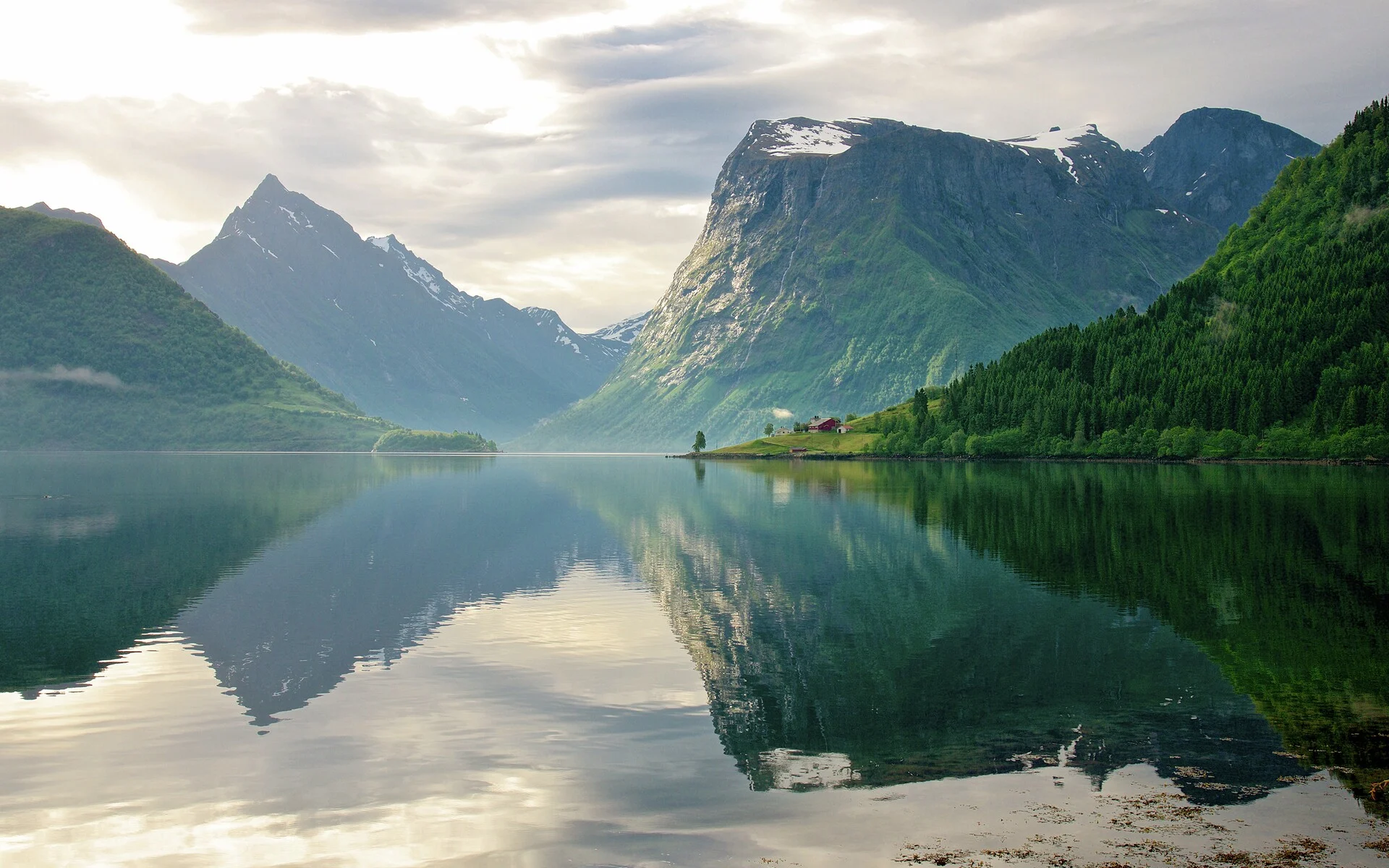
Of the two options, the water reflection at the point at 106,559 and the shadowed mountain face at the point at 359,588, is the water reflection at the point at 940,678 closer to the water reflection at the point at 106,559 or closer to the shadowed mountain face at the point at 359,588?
the shadowed mountain face at the point at 359,588

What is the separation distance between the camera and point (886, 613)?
49.4 m

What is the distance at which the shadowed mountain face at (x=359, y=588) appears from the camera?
131ft

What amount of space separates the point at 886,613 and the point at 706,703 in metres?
17.8

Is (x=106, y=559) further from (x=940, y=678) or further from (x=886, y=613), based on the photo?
(x=940, y=678)

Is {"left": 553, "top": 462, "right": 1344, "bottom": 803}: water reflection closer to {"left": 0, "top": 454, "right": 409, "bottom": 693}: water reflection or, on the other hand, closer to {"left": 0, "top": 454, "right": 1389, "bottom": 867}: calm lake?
{"left": 0, "top": 454, "right": 1389, "bottom": 867}: calm lake

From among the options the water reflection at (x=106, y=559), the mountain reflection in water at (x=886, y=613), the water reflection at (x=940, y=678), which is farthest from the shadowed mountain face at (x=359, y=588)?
the water reflection at (x=940, y=678)

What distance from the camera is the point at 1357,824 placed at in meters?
21.7

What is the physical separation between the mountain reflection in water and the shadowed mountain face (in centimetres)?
25

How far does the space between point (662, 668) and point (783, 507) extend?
82.1 meters

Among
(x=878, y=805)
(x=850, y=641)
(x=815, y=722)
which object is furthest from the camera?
(x=850, y=641)

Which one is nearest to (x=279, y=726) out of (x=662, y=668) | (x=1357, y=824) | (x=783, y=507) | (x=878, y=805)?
(x=662, y=668)

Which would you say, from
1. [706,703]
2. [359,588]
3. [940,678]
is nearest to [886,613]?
[940,678]

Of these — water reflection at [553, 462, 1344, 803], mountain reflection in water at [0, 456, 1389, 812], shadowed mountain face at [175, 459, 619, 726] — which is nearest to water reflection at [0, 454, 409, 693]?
mountain reflection in water at [0, 456, 1389, 812]

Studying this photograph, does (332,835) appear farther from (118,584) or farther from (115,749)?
(118,584)
